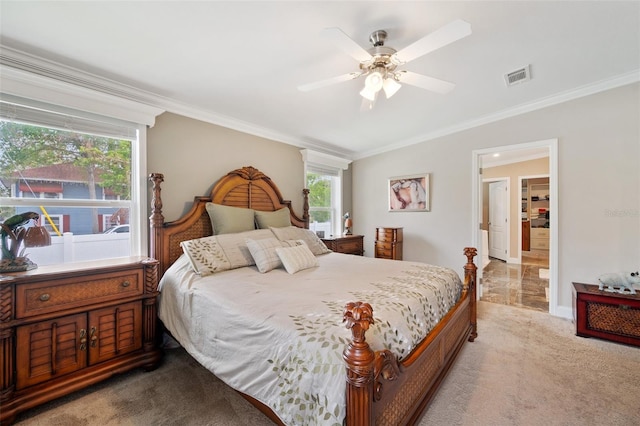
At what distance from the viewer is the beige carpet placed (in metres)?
1.59

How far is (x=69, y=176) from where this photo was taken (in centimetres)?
225

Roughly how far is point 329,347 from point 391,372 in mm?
287

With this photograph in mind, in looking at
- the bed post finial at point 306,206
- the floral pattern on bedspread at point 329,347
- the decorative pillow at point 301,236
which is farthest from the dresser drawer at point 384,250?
the floral pattern on bedspread at point 329,347

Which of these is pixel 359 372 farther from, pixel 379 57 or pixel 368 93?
pixel 379 57

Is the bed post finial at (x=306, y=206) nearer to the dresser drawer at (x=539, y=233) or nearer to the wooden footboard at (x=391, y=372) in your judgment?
the wooden footboard at (x=391, y=372)

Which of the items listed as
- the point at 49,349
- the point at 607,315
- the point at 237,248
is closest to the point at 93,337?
the point at 49,349

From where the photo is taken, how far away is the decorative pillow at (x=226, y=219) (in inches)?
112

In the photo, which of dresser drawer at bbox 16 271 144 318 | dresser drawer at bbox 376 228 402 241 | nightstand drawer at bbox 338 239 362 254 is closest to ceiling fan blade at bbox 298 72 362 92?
dresser drawer at bbox 16 271 144 318

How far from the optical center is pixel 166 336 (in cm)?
249

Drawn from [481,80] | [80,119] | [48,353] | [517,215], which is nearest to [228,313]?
[48,353]

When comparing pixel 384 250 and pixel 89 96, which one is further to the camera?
pixel 384 250

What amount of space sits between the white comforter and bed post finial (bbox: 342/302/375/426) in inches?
2.0

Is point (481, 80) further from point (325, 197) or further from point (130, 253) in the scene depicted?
point (130, 253)

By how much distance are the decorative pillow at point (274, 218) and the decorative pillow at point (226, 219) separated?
0.66 feet
